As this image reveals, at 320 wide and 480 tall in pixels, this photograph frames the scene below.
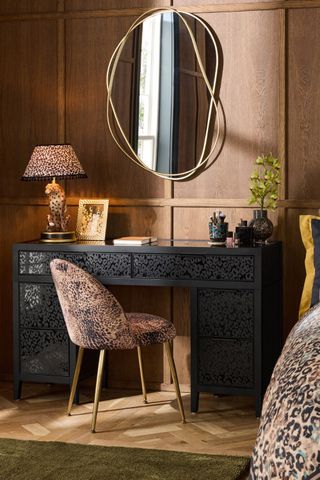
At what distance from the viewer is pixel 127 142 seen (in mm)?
4949

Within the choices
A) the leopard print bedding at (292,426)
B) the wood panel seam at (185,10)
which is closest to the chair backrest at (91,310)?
the wood panel seam at (185,10)

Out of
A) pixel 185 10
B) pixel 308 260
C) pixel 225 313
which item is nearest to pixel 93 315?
pixel 225 313

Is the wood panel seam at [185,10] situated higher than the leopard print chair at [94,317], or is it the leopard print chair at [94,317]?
the wood panel seam at [185,10]

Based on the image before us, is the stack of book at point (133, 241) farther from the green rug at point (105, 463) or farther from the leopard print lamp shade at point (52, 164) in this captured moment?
the green rug at point (105, 463)

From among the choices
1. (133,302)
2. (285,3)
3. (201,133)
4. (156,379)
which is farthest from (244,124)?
(156,379)

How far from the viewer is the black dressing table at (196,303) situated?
431 cm

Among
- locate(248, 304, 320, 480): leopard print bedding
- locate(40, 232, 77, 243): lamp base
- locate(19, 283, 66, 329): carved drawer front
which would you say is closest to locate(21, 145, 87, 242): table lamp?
locate(40, 232, 77, 243): lamp base

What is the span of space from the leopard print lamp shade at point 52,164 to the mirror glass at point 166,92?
1.36 feet

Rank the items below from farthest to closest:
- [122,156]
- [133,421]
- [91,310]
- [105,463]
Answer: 1. [122,156]
2. [133,421]
3. [91,310]
4. [105,463]

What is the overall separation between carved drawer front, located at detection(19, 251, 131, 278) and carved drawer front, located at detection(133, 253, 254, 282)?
0.07 m

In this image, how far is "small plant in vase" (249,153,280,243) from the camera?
4484 mm

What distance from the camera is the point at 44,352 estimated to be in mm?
4664

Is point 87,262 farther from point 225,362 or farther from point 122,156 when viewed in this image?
point 225,362

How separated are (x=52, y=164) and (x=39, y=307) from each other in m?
0.75
